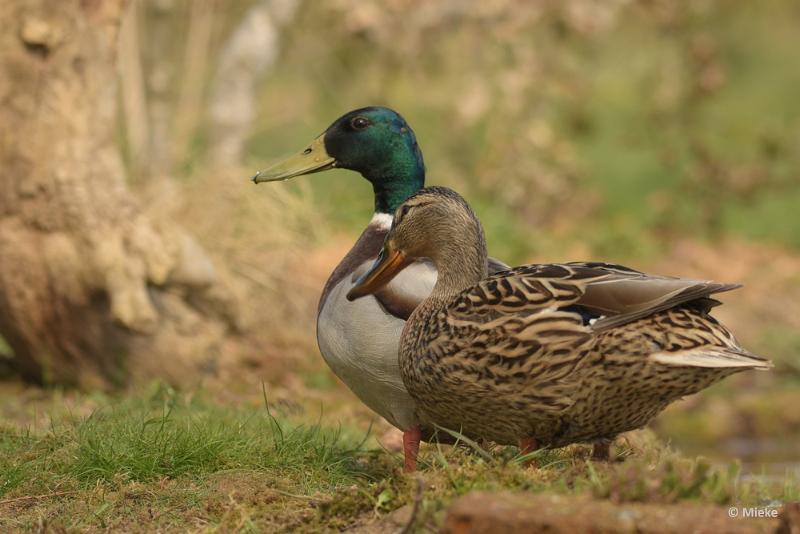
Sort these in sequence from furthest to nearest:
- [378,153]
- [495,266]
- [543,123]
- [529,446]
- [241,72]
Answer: [543,123] < [241,72] < [378,153] < [495,266] < [529,446]

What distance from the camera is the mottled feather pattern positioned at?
3.71 metres

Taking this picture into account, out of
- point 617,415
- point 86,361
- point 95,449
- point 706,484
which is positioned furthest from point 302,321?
point 706,484

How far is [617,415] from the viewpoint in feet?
12.6

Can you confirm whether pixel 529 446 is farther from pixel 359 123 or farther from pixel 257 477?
pixel 359 123

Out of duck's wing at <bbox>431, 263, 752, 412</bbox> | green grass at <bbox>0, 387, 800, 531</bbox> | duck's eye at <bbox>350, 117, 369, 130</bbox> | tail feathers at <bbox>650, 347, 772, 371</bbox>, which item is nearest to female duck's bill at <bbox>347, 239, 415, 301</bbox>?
duck's wing at <bbox>431, 263, 752, 412</bbox>

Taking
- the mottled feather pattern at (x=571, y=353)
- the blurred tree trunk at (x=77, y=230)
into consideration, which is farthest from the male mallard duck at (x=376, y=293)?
the blurred tree trunk at (x=77, y=230)

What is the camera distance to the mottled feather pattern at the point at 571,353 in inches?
146

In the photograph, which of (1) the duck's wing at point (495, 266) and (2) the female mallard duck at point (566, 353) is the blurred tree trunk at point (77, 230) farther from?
(2) the female mallard duck at point (566, 353)

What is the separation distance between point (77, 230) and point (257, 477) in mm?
3111

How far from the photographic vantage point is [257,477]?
4180 millimetres

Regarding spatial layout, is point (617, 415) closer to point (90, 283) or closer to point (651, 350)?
point (651, 350)

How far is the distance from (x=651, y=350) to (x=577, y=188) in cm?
982

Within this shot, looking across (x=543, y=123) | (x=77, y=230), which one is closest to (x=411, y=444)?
(x=77, y=230)

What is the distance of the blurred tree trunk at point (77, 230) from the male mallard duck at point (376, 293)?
1726 millimetres
